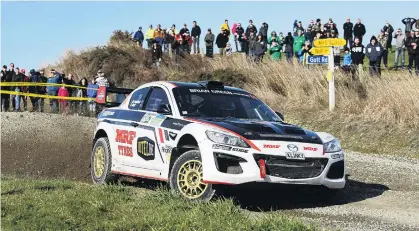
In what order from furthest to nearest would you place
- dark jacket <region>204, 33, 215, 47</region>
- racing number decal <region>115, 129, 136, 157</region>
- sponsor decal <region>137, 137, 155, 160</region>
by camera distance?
dark jacket <region>204, 33, 215, 47</region>, racing number decal <region>115, 129, 136, 157</region>, sponsor decal <region>137, 137, 155, 160</region>

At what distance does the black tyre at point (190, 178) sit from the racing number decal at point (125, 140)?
1.47m

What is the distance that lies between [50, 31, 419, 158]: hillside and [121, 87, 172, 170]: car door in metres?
7.85

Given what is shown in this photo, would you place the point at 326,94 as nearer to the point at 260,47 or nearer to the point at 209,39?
the point at 260,47

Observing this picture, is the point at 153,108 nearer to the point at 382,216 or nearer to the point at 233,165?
the point at 233,165

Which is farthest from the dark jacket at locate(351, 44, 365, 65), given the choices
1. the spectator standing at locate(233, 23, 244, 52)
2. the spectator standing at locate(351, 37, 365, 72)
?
the spectator standing at locate(233, 23, 244, 52)

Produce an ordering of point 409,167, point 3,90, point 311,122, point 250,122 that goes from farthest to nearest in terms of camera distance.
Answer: point 3,90 → point 311,122 → point 409,167 → point 250,122

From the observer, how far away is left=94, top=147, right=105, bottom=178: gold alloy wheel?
10.8 meters

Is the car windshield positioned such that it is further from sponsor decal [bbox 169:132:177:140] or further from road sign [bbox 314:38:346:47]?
road sign [bbox 314:38:346:47]

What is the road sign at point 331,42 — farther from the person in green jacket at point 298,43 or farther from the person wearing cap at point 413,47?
the person in green jacket at point 298,43

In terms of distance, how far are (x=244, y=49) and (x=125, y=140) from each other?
777 inches

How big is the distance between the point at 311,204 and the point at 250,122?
1.43 metres

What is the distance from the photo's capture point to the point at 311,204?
30.1 ft

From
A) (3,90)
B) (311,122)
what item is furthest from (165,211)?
(3,90)

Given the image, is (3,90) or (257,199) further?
(3,90)
